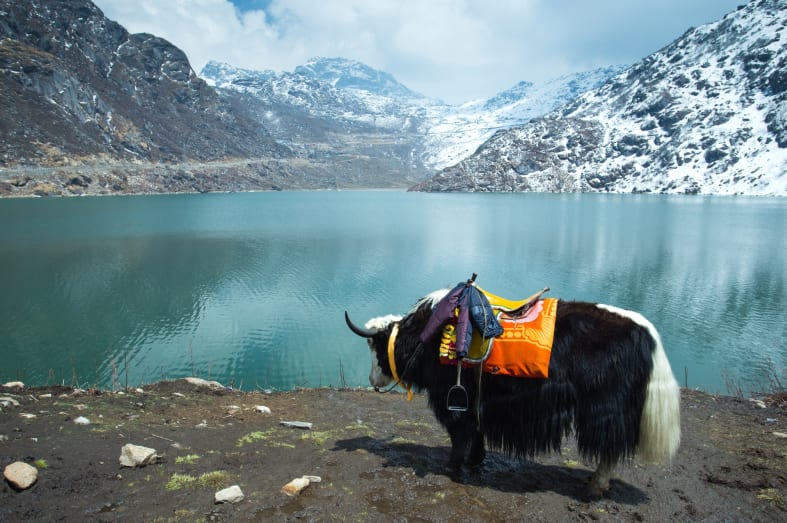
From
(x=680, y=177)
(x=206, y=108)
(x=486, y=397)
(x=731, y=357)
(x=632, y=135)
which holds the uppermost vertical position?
(x=206, y=108)

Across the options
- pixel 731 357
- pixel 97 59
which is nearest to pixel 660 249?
pixel 731 357

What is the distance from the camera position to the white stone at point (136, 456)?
12.0ft

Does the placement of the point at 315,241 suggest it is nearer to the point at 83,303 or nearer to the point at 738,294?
the point at 83,303

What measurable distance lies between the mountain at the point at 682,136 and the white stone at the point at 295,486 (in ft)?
485

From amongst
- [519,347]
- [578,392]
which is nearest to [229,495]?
[519,347]

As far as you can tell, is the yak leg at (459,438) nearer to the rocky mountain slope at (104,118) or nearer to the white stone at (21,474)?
the white stone at (21,474)

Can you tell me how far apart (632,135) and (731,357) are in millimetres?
166105

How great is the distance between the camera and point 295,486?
3.42 m

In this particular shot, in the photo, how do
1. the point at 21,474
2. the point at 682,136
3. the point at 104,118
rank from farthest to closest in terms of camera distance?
1. the point at 682,136
2. the point at 104,118
3. the point at 21,474

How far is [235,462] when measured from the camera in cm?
397

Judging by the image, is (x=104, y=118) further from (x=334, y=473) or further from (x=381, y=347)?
(x=334, y=473)

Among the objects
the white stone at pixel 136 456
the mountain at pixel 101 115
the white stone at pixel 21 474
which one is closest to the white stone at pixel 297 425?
the white stone at pixel 136 456

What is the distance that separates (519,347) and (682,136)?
177870 millimetres

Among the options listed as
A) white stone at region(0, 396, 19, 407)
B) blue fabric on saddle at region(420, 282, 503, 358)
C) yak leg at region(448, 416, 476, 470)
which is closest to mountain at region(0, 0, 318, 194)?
white stone at region(0, 396, 19, 407)
